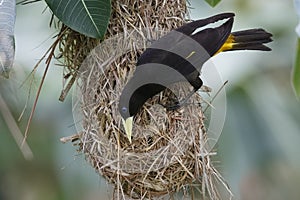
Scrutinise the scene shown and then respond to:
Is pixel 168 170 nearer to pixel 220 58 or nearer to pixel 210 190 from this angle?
pixel 210 190

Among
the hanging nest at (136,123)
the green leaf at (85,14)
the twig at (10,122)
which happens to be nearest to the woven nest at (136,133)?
the hanging nest at (136,123)

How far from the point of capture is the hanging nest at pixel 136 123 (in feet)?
4.81

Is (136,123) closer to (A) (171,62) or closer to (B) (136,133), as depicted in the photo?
(B) (136,133)

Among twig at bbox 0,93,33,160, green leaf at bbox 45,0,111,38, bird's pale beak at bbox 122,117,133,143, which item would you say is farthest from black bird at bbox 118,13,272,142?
twig at bbox 0,93,33,160

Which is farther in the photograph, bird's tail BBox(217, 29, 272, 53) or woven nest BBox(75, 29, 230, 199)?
bird's tail BBox(217, 29, 272, 53)

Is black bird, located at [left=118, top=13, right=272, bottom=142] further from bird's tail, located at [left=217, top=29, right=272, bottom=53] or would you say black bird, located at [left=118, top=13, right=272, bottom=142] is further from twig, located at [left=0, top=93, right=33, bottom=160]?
twig, located at [left=0, top=93, right=33, bottom=160]

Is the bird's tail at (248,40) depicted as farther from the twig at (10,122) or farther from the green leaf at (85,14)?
the twig at (10,122)

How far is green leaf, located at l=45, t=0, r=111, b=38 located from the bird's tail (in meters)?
0.37

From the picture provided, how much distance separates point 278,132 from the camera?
2.14 m

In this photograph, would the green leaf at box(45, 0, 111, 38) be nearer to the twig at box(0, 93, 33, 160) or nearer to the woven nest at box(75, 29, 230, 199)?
the woven nest at box(75, 29, 230, 199)

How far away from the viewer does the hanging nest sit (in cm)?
147

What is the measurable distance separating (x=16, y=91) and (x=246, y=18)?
2.88 feet

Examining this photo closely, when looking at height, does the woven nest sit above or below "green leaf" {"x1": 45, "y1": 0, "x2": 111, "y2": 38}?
below

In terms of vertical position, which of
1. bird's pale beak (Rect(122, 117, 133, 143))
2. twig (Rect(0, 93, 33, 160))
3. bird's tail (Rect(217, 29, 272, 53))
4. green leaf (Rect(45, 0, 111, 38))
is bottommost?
twig (Rect(0, 93, 33, 160))
